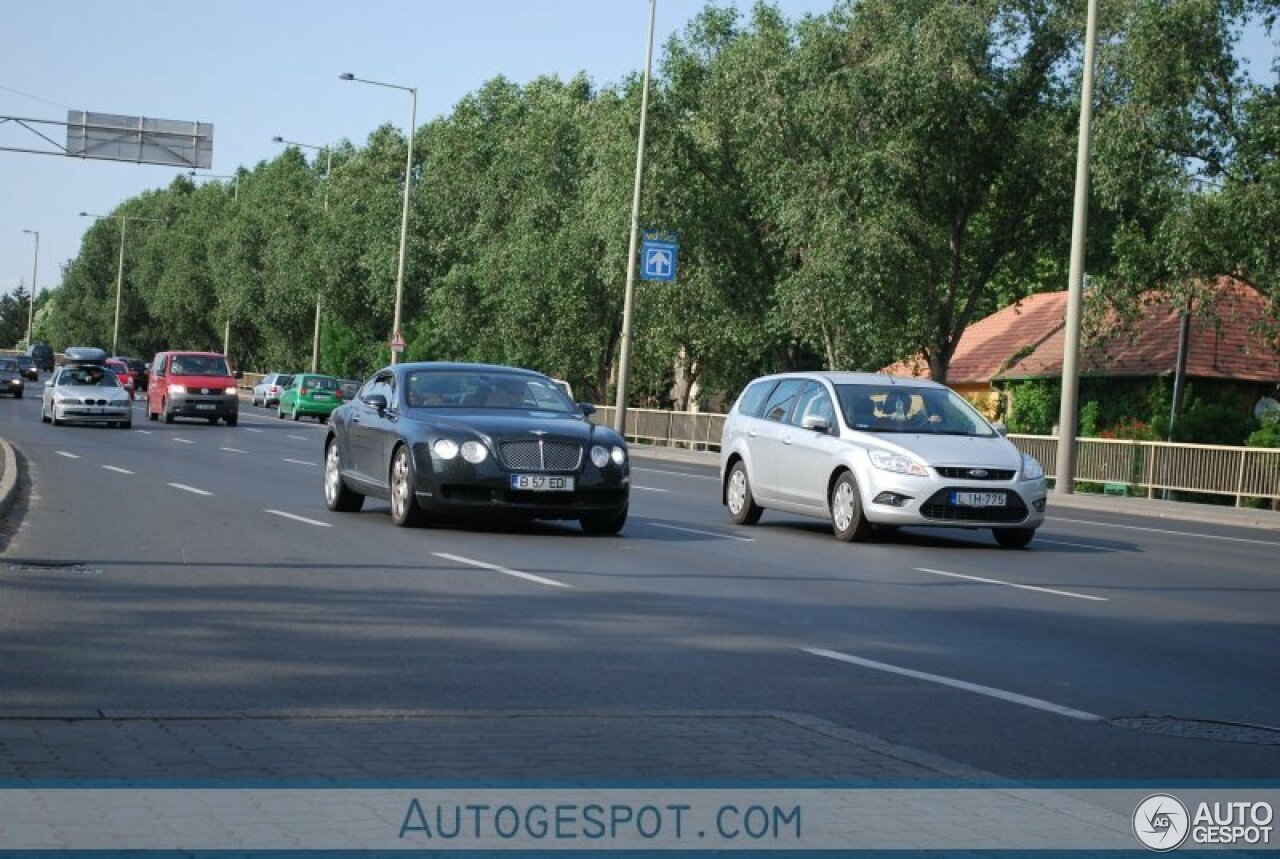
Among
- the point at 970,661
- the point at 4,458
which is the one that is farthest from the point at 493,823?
the point at 4,458

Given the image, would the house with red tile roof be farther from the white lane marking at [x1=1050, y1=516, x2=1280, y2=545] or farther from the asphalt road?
the asphalt road

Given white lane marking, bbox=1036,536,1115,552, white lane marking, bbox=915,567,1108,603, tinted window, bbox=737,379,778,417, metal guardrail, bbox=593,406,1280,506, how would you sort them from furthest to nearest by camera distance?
metal guardrail, bbox=593,406,1280,506 → tinted window, bbox=737,379,778,417 → white lane marking, bbox=1036,536,1115,552 → white lane marking, bbox=915,567,1108,603

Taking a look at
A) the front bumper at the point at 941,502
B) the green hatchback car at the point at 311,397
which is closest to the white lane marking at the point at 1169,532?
the front bumper at the point at 941,502

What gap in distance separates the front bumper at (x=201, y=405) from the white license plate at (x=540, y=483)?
3472 centimetres

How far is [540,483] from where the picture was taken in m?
18.1

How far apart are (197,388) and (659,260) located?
12613mm

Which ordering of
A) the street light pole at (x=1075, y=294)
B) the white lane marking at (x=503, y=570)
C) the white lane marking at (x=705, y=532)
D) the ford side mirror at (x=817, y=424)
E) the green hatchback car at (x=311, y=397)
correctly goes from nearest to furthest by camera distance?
the white lane marking at (x=503, y=570) → the white lane marking at (x=705, y=532) → the ford side mirror at (x=817, y=424) → the street light pole at (x=1075, y=294) → the green hatchback car at (x=311, y=397)

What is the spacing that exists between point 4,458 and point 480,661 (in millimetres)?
19024

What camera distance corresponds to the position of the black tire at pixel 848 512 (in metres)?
19.3

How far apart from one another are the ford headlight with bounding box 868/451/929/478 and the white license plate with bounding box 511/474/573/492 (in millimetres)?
3093

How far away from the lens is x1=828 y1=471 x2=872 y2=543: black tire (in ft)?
63.3

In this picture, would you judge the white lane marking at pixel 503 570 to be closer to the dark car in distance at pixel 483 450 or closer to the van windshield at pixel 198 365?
the dark car in distance at pixel 483 450

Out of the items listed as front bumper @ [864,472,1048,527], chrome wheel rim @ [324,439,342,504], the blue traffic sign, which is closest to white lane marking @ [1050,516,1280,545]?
front bumper @ [864,472,1048,527]

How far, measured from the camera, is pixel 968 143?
51062 millimetres
